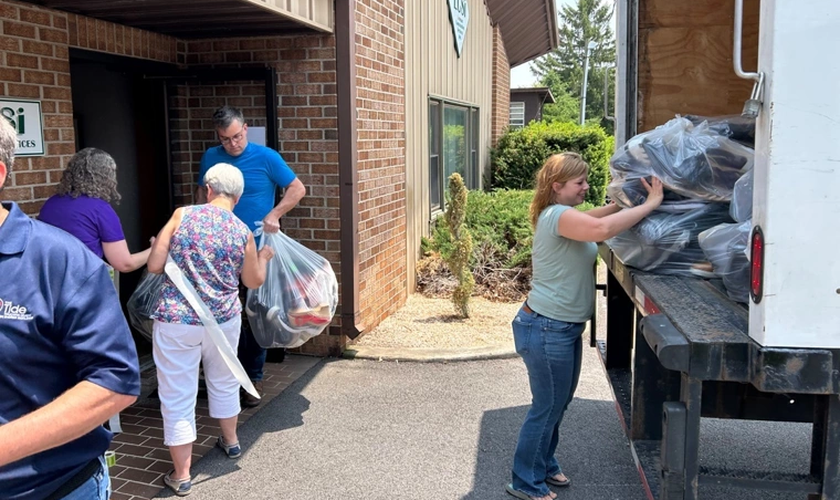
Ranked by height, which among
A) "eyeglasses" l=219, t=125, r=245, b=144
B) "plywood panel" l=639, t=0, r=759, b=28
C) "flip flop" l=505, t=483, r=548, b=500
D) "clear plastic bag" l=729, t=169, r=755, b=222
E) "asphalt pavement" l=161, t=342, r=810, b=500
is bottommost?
"asphalt pavement" l=161, t=342, r=810, b=500

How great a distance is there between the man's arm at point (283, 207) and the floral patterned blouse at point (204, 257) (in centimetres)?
110

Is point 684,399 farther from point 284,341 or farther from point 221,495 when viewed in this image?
point 284,341

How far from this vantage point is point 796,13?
6.15 feet

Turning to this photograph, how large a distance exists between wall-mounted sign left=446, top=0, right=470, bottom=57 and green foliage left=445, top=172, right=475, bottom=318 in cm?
382

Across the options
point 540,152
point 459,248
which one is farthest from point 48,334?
point 540,152

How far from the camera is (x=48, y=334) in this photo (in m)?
1.67

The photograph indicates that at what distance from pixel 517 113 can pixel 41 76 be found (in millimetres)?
29700

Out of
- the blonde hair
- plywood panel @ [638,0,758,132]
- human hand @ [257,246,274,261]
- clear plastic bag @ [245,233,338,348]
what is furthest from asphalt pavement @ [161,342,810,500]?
plywood panel @ [638,0,758,132]

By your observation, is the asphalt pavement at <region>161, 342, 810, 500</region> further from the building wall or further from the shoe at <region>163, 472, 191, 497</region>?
the building wall

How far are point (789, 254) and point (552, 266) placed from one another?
64.7 inches

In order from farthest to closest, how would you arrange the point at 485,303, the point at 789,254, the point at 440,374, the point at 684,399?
the point at 485,303 → the point at 440,374 → the point at 684,399 → the point at 789,254

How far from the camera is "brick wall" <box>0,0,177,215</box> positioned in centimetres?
412

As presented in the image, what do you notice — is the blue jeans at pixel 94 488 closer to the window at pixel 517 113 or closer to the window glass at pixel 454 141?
the window glass at pixel 454 141

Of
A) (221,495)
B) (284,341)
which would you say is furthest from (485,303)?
(221,495)
